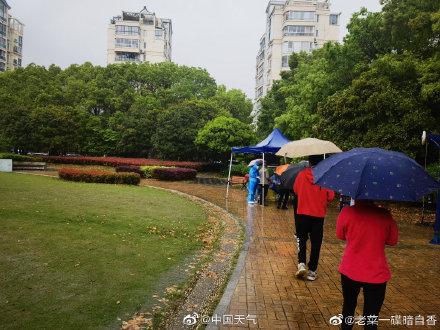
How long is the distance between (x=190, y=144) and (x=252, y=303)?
28.6 meters

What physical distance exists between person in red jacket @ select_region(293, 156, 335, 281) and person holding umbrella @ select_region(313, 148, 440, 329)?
1.99 m

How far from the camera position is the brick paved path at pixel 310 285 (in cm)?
448

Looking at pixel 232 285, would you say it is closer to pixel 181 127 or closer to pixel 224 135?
pixel 224 135

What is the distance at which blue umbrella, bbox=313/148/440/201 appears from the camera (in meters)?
3.01

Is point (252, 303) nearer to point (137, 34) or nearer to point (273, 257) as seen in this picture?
point (273, 257)

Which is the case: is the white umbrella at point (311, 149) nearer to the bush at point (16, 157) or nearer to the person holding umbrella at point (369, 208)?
the person holding umbrella at point (369, 208)

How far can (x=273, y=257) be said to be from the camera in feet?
22.8

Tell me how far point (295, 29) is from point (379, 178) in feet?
161

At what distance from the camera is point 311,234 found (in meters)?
5.62

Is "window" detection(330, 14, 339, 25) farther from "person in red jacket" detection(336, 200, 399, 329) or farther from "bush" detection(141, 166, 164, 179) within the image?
"person in red jacket" detection(336, 200, 399, 329)

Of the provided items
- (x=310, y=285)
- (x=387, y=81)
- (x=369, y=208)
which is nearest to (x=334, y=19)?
(x=387, y=81)

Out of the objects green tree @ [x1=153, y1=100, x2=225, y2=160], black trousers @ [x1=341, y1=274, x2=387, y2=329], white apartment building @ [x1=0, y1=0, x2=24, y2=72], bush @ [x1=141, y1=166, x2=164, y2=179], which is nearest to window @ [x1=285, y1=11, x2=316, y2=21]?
green tree @ [x1=153, y1=100, x2=225, y2=160]

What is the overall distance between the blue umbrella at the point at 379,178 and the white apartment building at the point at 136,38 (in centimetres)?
6568

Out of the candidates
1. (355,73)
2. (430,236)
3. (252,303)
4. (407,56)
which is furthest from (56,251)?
(355,73)
